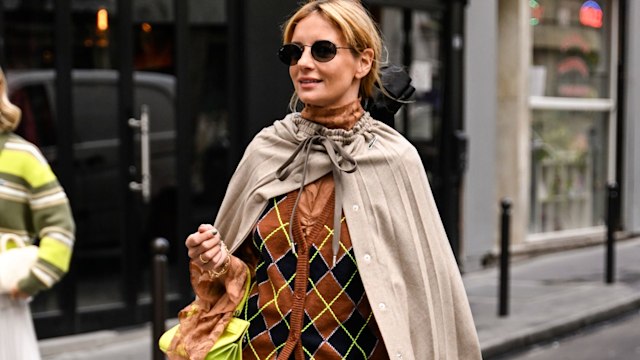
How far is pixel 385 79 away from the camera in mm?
3391

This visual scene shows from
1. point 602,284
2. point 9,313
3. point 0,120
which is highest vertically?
point 0,120

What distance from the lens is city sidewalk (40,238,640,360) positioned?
26.4ft

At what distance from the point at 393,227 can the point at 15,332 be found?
1963 millimetres

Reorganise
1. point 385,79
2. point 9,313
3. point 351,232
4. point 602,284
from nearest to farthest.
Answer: point 351,232 < point 385,79 < point 9,313 < point 602,284

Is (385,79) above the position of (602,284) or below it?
above

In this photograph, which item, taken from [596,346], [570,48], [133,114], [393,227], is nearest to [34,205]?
[393,227]

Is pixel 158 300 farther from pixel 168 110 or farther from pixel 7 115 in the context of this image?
pixel 168 110

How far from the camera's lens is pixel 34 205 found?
424cm

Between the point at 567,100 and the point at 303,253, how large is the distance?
12.5 metres

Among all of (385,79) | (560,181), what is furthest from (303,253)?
(560,181)

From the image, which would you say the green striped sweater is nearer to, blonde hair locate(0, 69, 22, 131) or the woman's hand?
blonde hair locate(0, 69, 22, 131)

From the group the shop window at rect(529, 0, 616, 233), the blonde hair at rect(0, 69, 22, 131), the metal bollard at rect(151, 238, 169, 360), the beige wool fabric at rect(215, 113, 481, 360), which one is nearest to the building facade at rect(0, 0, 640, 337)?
the shop window at rect(529, 0, 616, 233)

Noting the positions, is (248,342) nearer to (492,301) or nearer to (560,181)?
(492,301)

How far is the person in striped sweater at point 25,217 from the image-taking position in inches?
164
